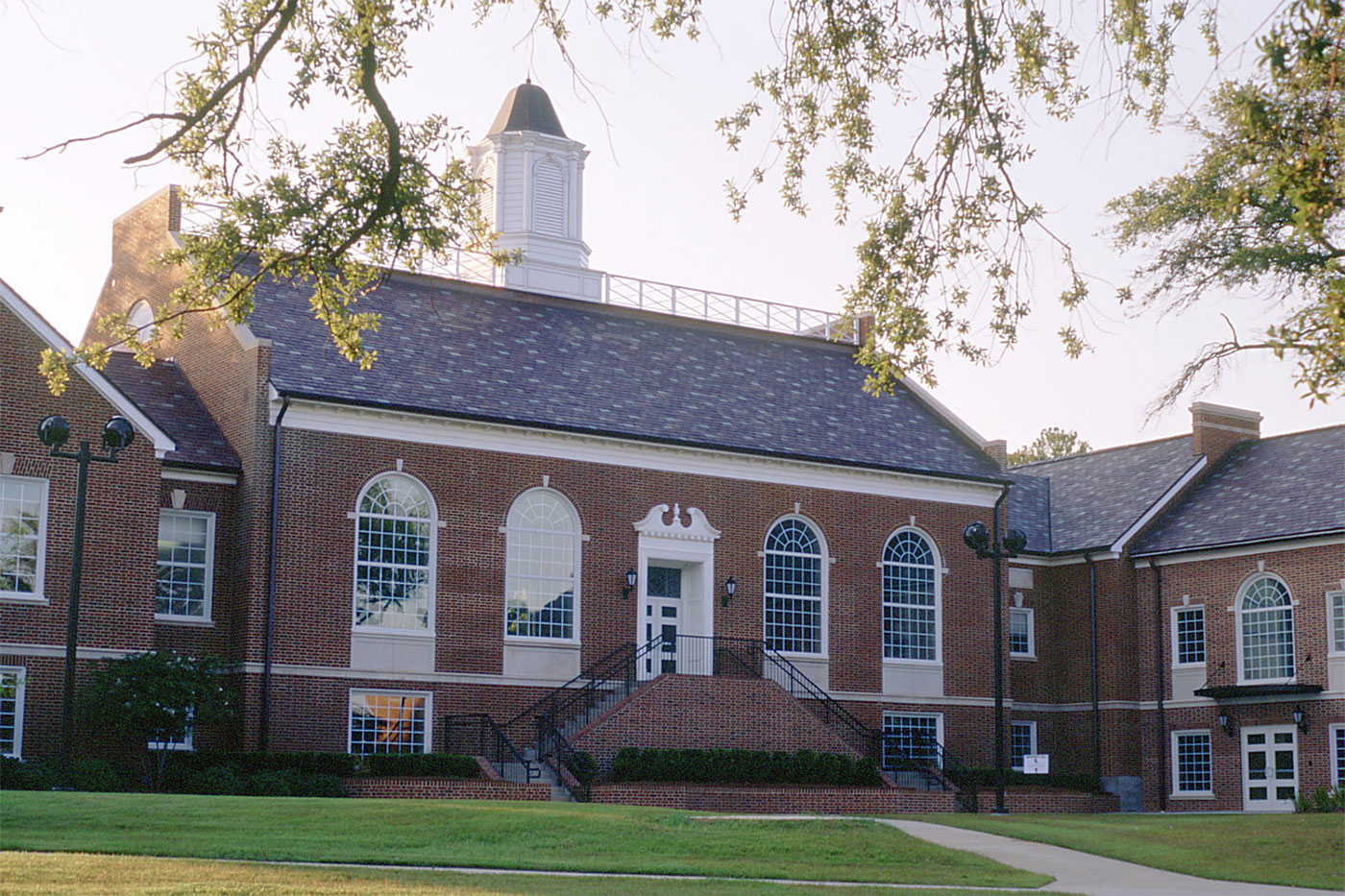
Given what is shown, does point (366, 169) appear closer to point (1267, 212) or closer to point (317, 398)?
point (317, 398)

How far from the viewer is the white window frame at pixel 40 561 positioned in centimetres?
2845

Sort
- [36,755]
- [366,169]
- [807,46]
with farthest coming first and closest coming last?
[36,755] < [807,46] < [366,169]

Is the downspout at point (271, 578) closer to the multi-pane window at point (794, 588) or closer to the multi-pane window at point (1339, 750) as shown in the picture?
the multi-pane window at point (794, 588)

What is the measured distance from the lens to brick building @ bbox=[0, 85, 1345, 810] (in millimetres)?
30469

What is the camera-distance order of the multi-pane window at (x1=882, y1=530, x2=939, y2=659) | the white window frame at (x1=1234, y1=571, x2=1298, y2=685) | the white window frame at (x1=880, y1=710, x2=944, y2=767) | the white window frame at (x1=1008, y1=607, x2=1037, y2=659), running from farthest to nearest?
the white window frame at (x1=1008, y1=607, x2=1037, y2=659)
the multi-pane window at (x1=882, y1=530, x2=939, y2=659)
the white window frame at (x1=880, y1=710, x2=944, y2=767)
the white window frame at (x1=1234, y1=571, x2=1298, y2=685)

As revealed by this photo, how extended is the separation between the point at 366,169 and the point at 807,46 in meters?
4.14

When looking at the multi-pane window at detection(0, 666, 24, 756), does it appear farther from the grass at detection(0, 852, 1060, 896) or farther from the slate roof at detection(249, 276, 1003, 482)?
the grass at detection(0, 852, 1060, 896)

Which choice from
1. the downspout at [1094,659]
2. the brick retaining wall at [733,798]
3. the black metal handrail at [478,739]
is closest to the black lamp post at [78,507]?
the black metal handrail at [478,739]

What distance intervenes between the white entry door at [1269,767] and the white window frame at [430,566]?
18.8 meters

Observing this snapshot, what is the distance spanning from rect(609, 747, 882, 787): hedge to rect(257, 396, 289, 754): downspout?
20.9 feet

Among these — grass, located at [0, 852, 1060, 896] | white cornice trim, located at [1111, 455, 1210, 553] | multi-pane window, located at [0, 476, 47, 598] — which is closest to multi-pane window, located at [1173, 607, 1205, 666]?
white cornice trim, located at [1111, 455, 1210, 553]

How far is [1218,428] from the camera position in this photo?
43.9m

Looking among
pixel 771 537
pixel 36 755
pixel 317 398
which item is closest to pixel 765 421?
pixel 771 537

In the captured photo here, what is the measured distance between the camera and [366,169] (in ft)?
46.1
